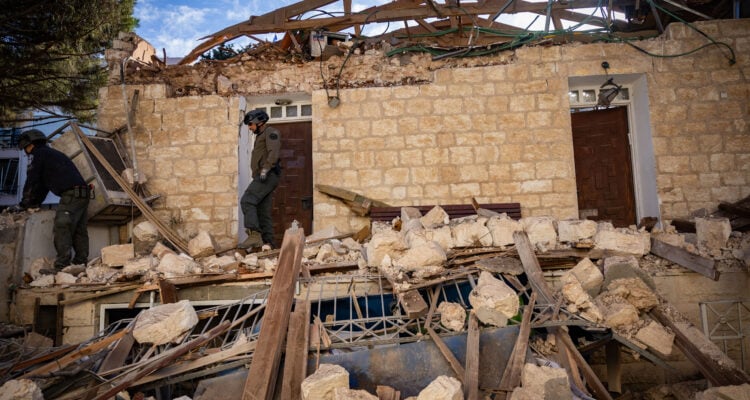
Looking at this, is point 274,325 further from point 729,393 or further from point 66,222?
point 66,222

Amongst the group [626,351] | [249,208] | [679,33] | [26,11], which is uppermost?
[26,11]

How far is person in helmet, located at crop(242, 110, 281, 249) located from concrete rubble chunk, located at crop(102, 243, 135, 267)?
52.1 inches

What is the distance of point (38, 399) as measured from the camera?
11.2 ft

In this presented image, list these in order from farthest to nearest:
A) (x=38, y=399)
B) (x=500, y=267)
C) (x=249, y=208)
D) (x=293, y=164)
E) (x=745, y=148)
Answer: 1. (x=293, y=164)
2. (x=745, y=148)
3. (x=249, y=208)
4. (x=500, y=267)
5. (x=38, y=399)

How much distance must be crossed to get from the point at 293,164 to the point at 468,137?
286cm

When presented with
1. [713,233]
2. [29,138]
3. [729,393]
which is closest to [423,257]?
[729,393]

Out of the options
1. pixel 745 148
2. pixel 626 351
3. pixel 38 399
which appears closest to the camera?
pixel 38 399

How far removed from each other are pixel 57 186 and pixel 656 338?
267 inches

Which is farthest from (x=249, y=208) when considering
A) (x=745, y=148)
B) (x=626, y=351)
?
(x=745, y=148)

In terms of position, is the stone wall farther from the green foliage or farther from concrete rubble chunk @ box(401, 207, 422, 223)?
the green foliage

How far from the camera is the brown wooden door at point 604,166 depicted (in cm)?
766

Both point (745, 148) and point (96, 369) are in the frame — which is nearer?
point (96, 369)

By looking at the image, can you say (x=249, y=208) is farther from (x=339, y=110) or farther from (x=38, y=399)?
(x=38, y=399)

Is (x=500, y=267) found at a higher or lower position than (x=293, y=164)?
lower
